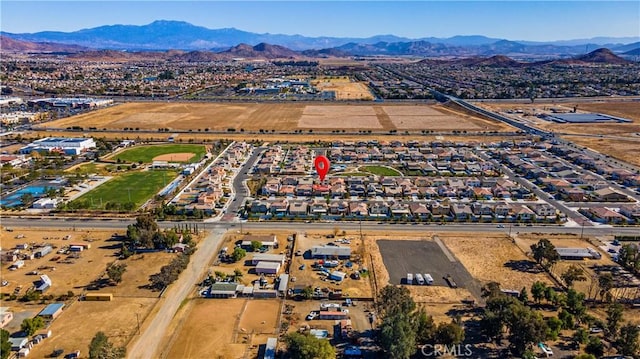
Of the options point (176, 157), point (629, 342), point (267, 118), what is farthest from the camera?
point (267, 118)

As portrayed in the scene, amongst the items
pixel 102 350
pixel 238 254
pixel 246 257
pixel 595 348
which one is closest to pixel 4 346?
pixel 102 350

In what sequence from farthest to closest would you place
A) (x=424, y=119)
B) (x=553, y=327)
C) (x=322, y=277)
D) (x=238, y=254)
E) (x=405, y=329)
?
(x=424, y=119) → (x=238, y=254) → (x=322, y=277) → (x=553, y=327) → (x=405, y=329)

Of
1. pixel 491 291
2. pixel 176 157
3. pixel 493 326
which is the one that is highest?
pixel 176 157

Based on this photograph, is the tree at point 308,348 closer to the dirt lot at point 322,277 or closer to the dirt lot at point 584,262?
the dirt lot at point 322,277

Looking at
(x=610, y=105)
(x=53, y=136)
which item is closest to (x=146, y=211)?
(x=53, y=136)

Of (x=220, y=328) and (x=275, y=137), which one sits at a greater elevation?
(x=275, y=137)

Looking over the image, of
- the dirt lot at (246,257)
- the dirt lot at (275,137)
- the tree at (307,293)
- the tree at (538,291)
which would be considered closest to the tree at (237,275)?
the dirt lot at (246,257)

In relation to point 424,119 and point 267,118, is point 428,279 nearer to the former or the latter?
point 424,119

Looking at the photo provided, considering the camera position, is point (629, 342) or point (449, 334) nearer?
point (629, 342)

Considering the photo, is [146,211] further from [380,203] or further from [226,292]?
[380,203]
